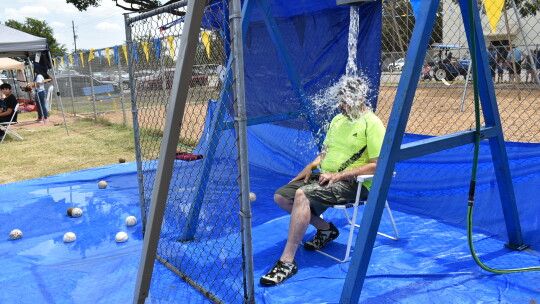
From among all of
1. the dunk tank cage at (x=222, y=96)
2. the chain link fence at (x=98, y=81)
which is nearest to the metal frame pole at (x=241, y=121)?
the dunk tank cage at (x=222, y=96)

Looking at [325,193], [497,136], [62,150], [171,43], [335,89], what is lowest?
[62,150]

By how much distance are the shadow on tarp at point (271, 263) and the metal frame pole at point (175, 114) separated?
1258mm

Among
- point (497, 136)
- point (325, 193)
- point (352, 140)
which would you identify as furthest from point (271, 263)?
point (497, 136)

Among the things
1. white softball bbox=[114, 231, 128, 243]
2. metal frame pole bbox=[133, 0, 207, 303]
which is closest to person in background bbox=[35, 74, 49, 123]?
white softball bbox=[114, 231, 128, 243]

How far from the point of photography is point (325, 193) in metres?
3.39

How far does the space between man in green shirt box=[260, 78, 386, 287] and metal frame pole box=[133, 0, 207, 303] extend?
1.43 m

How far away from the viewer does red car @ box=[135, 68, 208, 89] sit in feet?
10.3

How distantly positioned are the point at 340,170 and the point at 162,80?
160 cm

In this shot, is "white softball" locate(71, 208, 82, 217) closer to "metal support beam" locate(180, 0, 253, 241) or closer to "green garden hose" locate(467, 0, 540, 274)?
"metal support beam" locate(180, 0, 253, 241)

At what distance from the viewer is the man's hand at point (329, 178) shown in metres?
3.42

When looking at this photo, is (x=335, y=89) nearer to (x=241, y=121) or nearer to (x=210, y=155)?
(x=210, y=155)

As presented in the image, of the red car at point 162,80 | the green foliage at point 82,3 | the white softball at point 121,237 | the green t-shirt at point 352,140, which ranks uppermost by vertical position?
the green foliage at point 82,3

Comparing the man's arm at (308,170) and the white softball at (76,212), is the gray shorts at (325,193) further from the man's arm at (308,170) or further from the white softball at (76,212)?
the white softball at (76,212)

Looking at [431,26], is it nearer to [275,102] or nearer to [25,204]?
[275,102]
